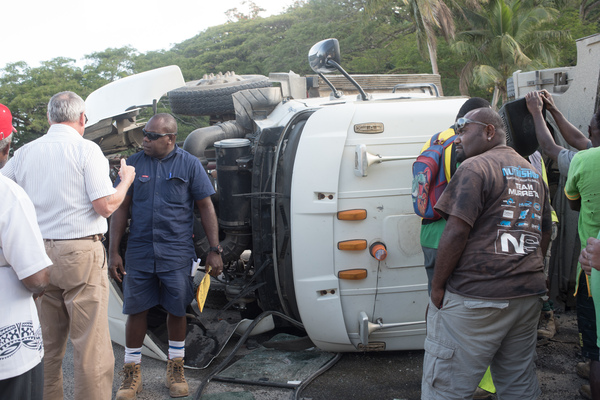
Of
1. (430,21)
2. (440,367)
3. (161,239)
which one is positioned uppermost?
(430,21)

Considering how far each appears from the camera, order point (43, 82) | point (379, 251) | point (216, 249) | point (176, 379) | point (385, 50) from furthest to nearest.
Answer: point (385, 50)
point (43, 82)
point (216, 249)
point (176, 379)
point (379, 251)

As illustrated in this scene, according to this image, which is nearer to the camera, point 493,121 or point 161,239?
point 493,121

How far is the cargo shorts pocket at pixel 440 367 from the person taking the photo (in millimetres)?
2584

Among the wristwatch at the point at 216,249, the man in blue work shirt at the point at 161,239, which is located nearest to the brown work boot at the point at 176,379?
the man in blue work shirt at the point at 161,239

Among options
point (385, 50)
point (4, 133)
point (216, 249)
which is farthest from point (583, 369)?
point (385, 50)

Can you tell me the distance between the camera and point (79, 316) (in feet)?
10.2

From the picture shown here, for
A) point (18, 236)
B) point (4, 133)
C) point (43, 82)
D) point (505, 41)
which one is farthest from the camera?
point (505, 41)

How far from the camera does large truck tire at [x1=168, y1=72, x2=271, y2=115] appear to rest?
20.6 ft

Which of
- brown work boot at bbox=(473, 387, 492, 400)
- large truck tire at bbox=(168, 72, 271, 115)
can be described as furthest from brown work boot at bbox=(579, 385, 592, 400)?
large truck tire at bbox=(168, 72, 271, 115)

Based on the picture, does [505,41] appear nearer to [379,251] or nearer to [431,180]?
[379,251]

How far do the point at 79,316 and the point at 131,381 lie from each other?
0.72 m

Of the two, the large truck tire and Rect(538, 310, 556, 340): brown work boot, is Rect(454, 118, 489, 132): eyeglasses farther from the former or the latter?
the large truck tire

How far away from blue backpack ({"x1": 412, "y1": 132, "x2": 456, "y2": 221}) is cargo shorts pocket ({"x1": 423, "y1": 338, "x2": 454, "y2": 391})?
715 millimetres

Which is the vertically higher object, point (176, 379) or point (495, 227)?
point (495, 227)
